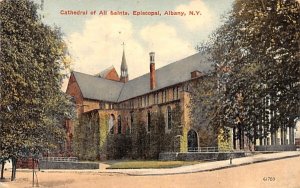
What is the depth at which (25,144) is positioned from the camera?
3699mm

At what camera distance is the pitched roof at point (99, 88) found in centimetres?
382

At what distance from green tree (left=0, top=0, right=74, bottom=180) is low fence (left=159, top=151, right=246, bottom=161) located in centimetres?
75

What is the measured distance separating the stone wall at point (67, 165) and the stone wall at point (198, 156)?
50 cm

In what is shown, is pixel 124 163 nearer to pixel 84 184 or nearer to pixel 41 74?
pixel 84 184

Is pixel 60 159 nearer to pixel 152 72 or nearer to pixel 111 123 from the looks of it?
pixel 111 123

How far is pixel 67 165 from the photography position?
12.5 ft

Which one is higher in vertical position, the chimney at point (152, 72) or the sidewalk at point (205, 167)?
the chimney at point (152, 72)

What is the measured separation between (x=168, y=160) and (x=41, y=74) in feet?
3.47

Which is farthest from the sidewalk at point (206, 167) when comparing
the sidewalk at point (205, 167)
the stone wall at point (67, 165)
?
the stone wall at point (67, 165)

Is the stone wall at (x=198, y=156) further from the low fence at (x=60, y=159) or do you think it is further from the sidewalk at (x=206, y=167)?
the low fence at (x=60, y=159)

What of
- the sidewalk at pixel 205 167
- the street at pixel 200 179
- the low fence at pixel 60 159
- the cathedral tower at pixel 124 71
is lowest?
the street at pixel 200 179

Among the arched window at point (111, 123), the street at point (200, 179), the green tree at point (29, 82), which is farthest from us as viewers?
the arched window at point (111, 123)

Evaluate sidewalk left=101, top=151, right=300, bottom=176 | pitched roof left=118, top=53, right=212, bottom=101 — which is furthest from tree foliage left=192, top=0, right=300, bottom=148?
sidewalk left=101, top=151, right=300, bottom=176

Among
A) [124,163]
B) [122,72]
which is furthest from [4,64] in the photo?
[124,163]
